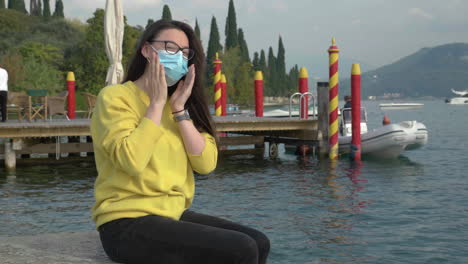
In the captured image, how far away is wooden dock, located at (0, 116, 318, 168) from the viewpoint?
12617 mm

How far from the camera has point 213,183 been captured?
12.5 meters

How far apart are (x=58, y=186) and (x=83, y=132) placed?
140 centimetres

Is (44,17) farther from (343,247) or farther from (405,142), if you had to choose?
(343,247)

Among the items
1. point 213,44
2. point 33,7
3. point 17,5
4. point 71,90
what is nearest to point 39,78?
point 71,90

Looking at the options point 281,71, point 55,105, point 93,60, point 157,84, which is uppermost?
point 281,71

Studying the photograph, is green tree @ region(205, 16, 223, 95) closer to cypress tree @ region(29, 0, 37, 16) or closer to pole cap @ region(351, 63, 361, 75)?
cypress tree @ region(29, 0, 37, 16)

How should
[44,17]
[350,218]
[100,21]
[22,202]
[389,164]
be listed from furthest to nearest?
[44,17] < [100,21] < [389,164] < [22,202] < [350,218]

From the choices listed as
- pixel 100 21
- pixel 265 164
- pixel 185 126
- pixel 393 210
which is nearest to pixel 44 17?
pixel 100 21

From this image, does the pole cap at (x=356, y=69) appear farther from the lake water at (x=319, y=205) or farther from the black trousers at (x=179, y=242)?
Answer: the black trousers at (x=179, y=242)

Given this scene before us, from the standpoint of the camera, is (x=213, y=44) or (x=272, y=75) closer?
(x=213, y=44)

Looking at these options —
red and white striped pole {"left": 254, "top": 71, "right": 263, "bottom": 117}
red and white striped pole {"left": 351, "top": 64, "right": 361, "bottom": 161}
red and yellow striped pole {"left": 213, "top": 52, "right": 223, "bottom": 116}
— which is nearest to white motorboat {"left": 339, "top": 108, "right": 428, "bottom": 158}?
red and white striped pole {"left": 351, "top": 64, "right": 361, "bottom": 161}

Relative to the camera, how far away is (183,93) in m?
2.93

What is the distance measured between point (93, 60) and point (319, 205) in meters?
42.4

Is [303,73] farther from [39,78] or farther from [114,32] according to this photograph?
[39,78]
